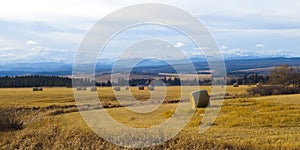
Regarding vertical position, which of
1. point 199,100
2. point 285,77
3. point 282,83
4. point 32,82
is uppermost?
point 285,77

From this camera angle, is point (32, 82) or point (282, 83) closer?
point (282, 83)

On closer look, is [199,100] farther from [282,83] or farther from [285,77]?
[285,77]

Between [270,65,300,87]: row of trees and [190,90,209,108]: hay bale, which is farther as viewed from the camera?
[270,65,300,87]: row of trees

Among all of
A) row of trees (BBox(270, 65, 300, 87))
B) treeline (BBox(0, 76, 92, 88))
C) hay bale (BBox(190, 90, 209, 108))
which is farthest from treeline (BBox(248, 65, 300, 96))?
treeline (BBox(0, 76, 92, 88))

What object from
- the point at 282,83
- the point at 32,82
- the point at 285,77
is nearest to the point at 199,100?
the point at 282,83

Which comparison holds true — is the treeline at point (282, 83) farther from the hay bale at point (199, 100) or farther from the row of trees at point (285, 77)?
the hay bale at point (199, 100)

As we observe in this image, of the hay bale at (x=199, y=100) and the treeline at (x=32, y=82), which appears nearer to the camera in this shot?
the hay bale at (x=199, y=100)

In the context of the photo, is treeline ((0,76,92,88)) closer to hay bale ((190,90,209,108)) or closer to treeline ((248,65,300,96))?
treeline ((248,65,300,96))

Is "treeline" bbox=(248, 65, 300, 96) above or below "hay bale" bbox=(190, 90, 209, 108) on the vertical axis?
above

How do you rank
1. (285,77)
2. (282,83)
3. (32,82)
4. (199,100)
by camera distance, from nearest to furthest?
(199,100) → (282,83) → (285,77) → (32,82)

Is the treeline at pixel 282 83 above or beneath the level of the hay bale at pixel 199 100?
above

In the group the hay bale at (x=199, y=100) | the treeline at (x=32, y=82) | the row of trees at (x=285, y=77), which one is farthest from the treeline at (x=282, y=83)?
the treeline at (x=32, y=82)

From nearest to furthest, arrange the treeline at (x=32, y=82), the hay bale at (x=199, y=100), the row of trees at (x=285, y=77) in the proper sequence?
the hay bale at (x=199, y=100) < the row of trees at (x=285, y=77) < the treeline at (x=32, y=82)

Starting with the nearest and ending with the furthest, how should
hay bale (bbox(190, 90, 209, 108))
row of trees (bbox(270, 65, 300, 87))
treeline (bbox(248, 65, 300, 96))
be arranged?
1. hay bale (bbox(190, 90, 209, 108))
2. treeline (bbox(248, 65, 300, 96))
3. row of trees (bbox(270, 65, 300, 87))
